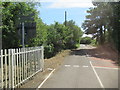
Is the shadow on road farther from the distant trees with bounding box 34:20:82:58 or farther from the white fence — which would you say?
the white fence

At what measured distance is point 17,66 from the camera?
6.30 metres

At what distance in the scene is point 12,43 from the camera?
462 inches

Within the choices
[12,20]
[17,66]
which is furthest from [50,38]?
[17,66]

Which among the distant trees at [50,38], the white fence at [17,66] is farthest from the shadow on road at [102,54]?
the white fence at [17,66]

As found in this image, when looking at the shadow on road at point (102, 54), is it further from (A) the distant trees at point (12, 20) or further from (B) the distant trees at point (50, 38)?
(A) the distant trees at point (12, 20)

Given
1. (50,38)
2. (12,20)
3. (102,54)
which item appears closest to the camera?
(12,20)

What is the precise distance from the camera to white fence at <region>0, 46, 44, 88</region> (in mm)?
5352

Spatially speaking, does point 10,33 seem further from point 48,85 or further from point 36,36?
point 48,85

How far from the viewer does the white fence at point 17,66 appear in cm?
535

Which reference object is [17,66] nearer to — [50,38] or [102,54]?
[50,38]

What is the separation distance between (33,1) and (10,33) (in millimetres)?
3086

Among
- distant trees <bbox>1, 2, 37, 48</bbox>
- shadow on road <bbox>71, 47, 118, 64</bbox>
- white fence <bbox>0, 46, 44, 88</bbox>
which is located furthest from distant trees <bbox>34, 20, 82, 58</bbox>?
white fence <bbox>0, 46, 44, 88</bbox>

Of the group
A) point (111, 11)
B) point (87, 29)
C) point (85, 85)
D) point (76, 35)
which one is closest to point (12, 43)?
point (85, 85)

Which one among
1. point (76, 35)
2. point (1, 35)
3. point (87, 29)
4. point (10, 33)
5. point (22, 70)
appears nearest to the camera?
point (22, 70)
